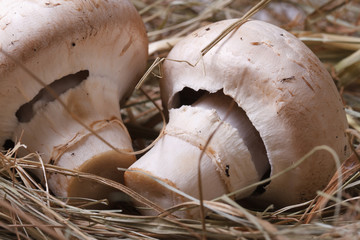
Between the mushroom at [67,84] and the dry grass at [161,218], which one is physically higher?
the mushroom at [67,84]

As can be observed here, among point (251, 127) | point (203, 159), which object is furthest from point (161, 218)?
point (251, 127)

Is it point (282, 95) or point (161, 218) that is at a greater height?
point (282, 95)

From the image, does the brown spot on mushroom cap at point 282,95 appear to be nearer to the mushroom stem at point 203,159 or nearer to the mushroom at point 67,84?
the mushroom stem at point 203,159

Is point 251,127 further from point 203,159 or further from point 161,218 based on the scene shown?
point 161,218

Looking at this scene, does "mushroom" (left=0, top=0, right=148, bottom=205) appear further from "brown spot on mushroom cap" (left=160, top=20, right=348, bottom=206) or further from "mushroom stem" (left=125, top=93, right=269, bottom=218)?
"brown spot on mushroom cap" (left=160, top=20, right=348, bottom=206)

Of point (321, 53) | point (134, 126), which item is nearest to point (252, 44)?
point (134, 126)

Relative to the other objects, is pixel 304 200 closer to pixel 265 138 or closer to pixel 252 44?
pixel 265 138

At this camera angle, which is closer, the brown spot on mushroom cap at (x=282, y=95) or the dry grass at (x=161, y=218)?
the dry grass at (x=161, y=218)

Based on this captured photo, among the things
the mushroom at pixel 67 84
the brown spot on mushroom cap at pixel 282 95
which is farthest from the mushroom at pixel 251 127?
the mushroom at pixel 67 84
